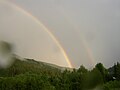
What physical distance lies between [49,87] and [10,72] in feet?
223

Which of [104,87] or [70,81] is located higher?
[70,81]

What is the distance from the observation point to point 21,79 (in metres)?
82.5

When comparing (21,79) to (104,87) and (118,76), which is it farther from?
(118,76)

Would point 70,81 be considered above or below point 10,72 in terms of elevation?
below


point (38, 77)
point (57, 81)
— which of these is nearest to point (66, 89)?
point (57, 81)

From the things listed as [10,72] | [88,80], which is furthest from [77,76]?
[10,72]

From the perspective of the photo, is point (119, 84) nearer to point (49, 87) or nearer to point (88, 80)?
point (88, 80)

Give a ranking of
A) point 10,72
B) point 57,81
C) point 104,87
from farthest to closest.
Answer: point 10,72 → point 57,81 → point 104,87

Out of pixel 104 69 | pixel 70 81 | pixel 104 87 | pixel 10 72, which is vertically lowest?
pixel 104 87

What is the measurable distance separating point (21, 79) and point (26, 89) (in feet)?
12.9

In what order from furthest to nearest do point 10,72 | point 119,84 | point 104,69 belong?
point 10,72 → point 104,69 → point 119,84

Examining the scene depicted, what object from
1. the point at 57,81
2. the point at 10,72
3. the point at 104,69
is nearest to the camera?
the point at 57,81

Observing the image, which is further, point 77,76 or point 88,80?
point 77,76

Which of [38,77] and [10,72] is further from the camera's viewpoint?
[10,72]
